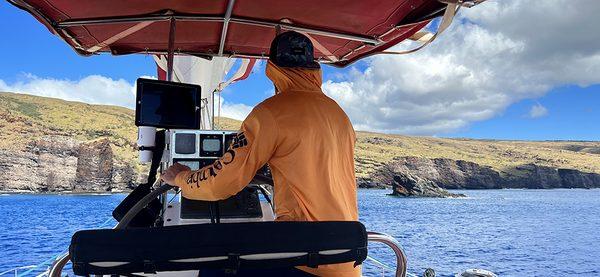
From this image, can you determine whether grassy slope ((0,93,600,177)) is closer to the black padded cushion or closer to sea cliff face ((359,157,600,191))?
sea cliff face ((359,157,600,191))

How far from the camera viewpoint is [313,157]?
1.98m

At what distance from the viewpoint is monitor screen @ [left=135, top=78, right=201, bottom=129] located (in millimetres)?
3514

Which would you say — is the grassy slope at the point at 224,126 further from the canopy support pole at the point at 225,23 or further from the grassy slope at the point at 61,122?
the canopy support pole at the point at 225,23

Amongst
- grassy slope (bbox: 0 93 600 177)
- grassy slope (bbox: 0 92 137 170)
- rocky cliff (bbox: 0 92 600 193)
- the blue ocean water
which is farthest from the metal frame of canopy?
grassy slope (bbox: 0 92 137 170)

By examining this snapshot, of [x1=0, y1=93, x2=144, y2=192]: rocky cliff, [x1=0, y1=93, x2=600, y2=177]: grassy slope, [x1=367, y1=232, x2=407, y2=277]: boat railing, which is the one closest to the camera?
[x1=367, y1=232, x2=407, y2=277]: boat railing

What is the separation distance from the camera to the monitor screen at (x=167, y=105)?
3.51m

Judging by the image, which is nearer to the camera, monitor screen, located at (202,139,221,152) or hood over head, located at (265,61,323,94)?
hood over head, located at (265,61,323,94)

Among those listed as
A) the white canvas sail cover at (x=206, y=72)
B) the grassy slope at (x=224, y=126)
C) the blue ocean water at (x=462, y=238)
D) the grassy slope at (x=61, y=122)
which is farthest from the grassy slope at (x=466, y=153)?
the white canvas sail cover at (x=206, y=72)

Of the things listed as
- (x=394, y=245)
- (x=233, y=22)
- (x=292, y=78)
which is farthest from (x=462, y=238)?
(x=292, y=78)

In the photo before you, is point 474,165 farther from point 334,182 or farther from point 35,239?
point 334,182

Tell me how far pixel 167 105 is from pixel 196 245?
2.18 m

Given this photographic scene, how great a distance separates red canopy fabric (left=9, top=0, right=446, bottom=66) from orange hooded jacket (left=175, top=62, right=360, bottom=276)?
1805mm

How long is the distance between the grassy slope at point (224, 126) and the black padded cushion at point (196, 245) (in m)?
97.5

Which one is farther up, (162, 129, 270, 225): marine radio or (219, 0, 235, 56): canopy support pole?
(219, 0, 235, 56): canopy support pole
